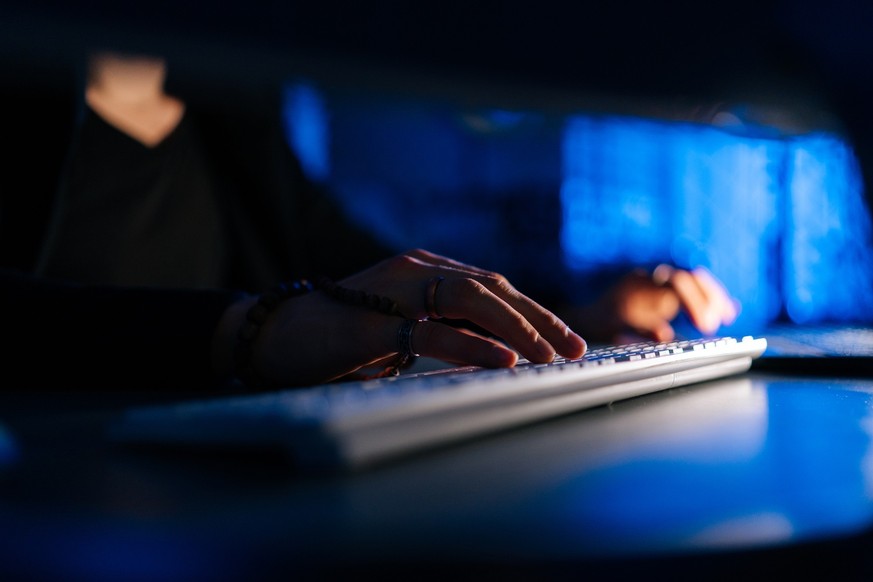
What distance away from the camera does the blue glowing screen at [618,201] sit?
1.14m

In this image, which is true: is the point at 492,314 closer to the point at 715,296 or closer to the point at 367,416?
the point at 367,416

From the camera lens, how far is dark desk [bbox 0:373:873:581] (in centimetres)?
17

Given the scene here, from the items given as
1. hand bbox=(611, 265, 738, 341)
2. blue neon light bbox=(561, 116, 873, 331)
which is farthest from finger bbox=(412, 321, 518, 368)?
hand bbox=(611, 265, 738, 341)

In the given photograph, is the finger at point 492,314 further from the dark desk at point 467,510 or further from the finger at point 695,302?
the finger at point 695,302

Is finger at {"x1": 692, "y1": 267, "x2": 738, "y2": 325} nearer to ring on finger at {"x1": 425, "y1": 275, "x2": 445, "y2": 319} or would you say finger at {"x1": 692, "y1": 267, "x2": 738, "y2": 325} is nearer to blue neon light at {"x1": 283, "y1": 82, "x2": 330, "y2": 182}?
ring on finger at {"x1": 425, "y1": 275, "x2": 445, "y2": 319}

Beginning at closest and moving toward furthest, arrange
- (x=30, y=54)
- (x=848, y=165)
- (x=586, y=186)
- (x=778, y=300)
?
1. (x=30, y=54)
2. (x=848, y=165)
3. (x=778, y=300)
4. (x=586, y=186)

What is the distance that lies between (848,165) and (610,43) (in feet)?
1.74

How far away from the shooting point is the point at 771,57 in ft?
3.21

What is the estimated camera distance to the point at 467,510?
0.21m

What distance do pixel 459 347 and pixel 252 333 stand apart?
0.56 ft

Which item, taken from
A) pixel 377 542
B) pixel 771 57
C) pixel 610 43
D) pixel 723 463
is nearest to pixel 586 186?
pixel 771 57

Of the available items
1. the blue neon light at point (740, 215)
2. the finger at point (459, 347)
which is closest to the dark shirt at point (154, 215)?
the finger at point (459, 347)

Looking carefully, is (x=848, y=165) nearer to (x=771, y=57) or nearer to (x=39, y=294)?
(x=771, y=57)

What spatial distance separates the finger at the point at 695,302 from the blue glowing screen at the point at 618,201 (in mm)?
66
